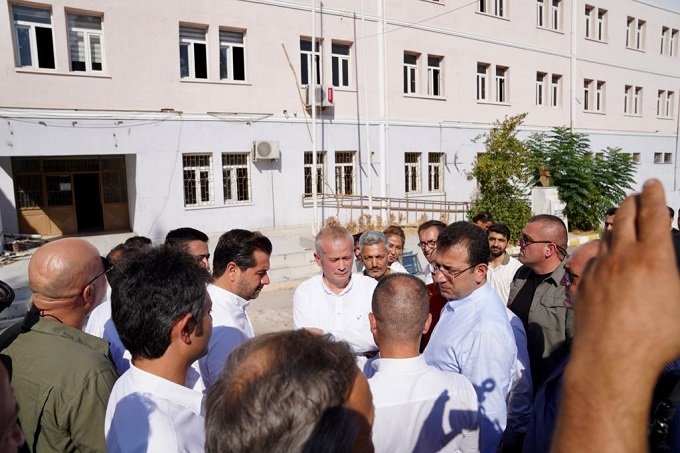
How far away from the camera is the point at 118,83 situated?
11.3m

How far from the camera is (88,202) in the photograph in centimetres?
1295

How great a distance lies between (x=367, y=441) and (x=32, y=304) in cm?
178

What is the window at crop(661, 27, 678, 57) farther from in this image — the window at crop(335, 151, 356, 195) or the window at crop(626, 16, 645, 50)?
the window at crop(335, 151, 356, 195)

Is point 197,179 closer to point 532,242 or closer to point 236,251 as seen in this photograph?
point 236,251

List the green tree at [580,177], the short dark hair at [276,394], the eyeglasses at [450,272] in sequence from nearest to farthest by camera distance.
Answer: the short dark hair at [276,394]
the eyeglasses at [450,272]
the green tree at [580,177]

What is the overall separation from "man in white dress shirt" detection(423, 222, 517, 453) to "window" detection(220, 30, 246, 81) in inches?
459

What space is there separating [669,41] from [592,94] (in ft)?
24.7

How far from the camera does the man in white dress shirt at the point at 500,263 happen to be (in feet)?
13.6

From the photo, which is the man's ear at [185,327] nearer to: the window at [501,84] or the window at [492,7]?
the window at [492,7]

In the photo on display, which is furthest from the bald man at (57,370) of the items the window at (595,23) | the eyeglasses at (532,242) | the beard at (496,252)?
the window at (595,23)

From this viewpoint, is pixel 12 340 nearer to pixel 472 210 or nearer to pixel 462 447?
pixel 462 447

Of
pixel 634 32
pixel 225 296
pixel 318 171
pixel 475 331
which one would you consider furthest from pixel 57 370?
pixel 634 32

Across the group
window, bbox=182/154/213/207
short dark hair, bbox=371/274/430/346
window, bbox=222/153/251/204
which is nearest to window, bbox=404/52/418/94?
window, bbox=222/153/251/204

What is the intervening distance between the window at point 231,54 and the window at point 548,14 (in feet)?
40.2
